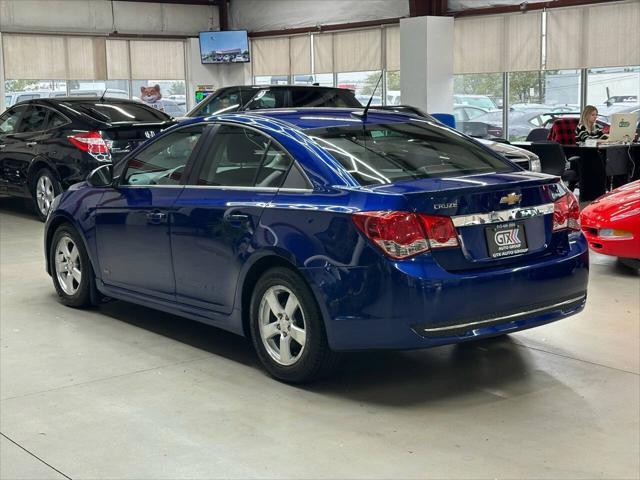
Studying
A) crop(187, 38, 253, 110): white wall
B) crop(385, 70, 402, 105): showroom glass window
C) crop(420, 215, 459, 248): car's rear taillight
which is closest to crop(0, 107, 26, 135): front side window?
crop(420, 215, 459, 248): car's rear taillight

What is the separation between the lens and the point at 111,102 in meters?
10.9

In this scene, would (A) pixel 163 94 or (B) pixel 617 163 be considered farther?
(A) pixel 163 94

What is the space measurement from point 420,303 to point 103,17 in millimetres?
20572

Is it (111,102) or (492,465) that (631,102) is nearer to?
(111,102)

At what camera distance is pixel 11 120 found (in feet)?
37.6

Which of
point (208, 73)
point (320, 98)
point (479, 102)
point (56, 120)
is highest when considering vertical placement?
point (208, 73)

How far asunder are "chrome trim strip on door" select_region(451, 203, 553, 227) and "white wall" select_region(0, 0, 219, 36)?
19422 mm

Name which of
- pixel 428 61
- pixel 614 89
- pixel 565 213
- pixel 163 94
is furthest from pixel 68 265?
pixel 163 94

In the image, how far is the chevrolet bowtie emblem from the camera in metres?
4.38

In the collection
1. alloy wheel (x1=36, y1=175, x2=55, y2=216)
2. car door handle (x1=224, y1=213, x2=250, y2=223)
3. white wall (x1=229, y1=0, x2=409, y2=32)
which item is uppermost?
white wall (x1=229, y1=0, x2=409, y2=32)

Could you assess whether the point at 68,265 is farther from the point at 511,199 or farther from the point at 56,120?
the point at 56,120

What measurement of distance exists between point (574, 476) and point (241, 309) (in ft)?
6.46

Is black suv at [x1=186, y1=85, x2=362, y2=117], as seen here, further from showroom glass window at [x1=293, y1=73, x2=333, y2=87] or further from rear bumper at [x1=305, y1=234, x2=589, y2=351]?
showroom glass window at [x1=293, y1=73, x2=333, y2=87]

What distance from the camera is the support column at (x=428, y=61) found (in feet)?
60.1
